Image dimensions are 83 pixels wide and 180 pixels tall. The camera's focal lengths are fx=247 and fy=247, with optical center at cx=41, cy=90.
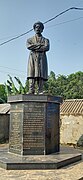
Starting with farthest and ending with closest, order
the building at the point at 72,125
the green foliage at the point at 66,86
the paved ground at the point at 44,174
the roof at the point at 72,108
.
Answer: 1. the green foliage at the point at 66,86
2. the roof at the point at 72,108
3. the building at the point at 72,125
4. the paved ground at the point at 44,174

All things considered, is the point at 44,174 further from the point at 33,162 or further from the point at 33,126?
the point at 33,126

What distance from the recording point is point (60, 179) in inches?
193

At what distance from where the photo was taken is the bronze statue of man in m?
7.42

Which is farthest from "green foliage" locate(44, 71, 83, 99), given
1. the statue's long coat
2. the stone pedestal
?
the stone pedestal

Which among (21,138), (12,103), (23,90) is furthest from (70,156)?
A: (23,90)

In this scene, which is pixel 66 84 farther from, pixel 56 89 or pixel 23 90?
pixel 23 90

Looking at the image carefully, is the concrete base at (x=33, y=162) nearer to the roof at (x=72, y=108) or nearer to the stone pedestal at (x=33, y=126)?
the stone pedestal at (x=33, y=126)

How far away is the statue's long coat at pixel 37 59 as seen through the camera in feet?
24.3

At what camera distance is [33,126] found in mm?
6766

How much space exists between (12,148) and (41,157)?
1.10m

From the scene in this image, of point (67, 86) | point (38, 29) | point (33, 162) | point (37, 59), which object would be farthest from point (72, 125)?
point (67, 86)

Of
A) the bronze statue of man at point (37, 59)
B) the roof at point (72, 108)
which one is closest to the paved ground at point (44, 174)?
the bronze statue of man at point (37, 59)

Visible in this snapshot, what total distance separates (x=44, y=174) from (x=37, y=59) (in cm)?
352

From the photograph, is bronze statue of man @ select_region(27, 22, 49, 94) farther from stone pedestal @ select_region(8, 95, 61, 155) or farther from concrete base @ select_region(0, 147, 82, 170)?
concrete base @ select_region(0, 147, 82, 170)
